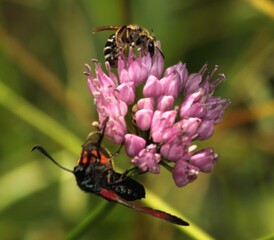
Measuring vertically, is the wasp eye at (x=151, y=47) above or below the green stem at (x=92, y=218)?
above

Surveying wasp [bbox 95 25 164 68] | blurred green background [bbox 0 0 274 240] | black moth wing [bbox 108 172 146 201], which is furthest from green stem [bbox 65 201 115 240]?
blurred green background [bbox 0 0 274 240]

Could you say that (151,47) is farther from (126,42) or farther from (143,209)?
(143,209)

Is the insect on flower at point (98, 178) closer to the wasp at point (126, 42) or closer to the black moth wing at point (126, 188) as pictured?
the black moth wing at point (126, 188)

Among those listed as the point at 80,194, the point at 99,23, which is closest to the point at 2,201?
the point at 80,194

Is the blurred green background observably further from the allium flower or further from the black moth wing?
the black moth wing

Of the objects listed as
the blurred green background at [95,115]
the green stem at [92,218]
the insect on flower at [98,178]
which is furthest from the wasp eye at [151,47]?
the blurred green background at [95,115]

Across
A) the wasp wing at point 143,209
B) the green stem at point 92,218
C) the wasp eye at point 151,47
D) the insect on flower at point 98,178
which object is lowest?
the green stem at point 92,218

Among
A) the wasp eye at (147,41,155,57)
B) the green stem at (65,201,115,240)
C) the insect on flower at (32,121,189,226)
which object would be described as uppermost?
the wasp eye at (147,41,155,57)
